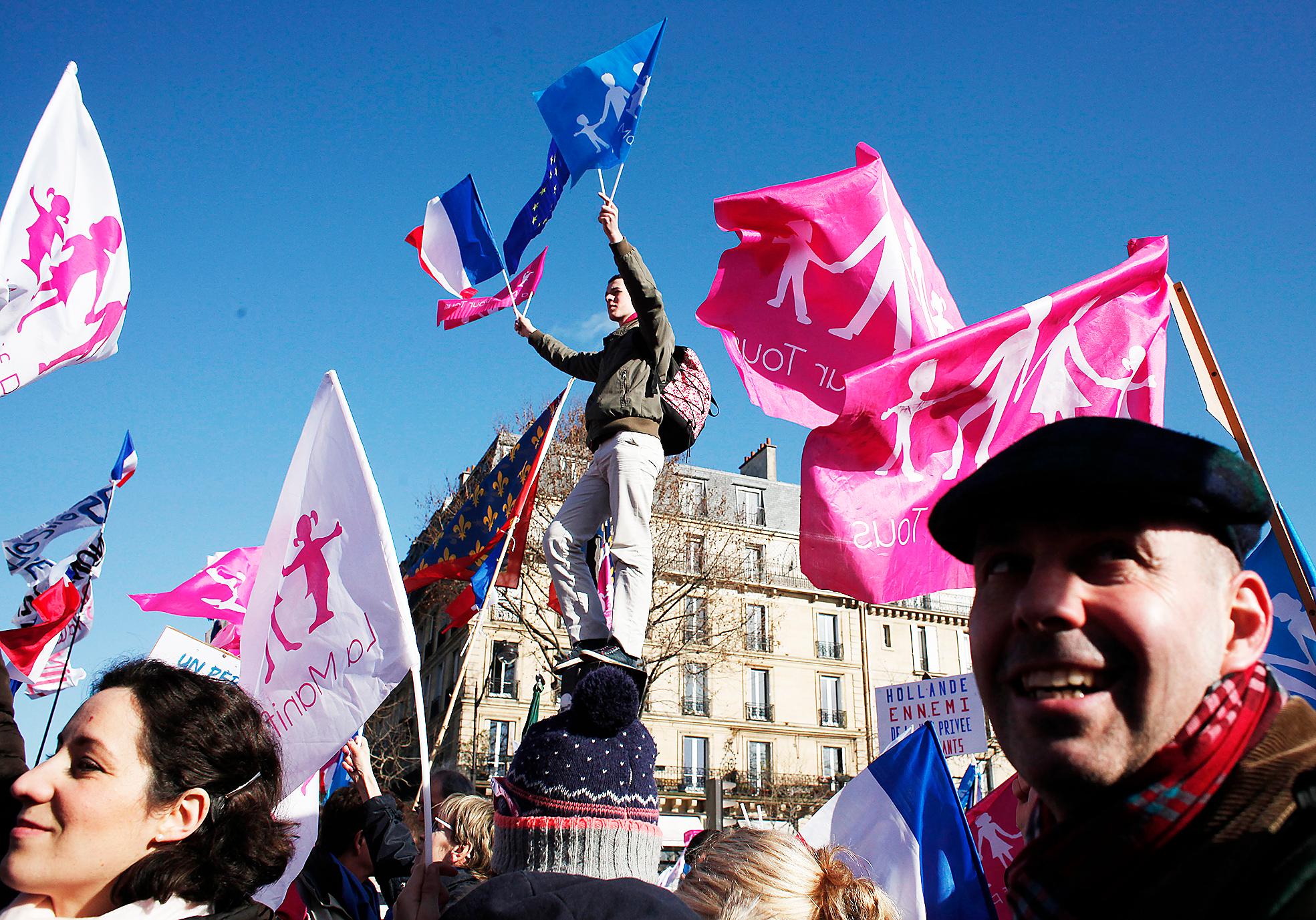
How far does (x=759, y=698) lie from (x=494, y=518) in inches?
1354

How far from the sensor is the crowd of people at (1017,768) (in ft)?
3.73

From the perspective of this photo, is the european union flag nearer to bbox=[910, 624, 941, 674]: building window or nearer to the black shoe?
the black shoe

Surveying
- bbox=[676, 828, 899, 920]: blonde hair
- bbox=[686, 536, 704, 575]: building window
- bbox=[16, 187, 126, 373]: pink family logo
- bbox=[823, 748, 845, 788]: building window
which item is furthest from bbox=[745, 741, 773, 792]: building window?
bbox=[676, 828, 899, 920]: blonde hair

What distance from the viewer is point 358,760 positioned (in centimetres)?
411

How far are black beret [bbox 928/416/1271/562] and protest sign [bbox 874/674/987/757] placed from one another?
788cm

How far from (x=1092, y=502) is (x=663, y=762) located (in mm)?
38054

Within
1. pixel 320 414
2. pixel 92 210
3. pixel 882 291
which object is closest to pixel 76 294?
pixel 92 210

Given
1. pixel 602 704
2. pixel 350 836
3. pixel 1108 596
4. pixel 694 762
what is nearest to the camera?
pixel 1108 596

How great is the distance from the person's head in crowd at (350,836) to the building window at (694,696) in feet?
113

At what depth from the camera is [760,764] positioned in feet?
129

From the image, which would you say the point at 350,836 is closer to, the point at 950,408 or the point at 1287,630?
the point at 950,408

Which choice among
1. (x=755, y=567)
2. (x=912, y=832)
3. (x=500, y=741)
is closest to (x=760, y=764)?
(x=755, y=567)

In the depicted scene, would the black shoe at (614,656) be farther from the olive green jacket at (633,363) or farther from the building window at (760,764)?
the building window at (760,764)

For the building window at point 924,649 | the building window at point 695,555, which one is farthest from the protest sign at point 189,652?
the building window at point 924,649
